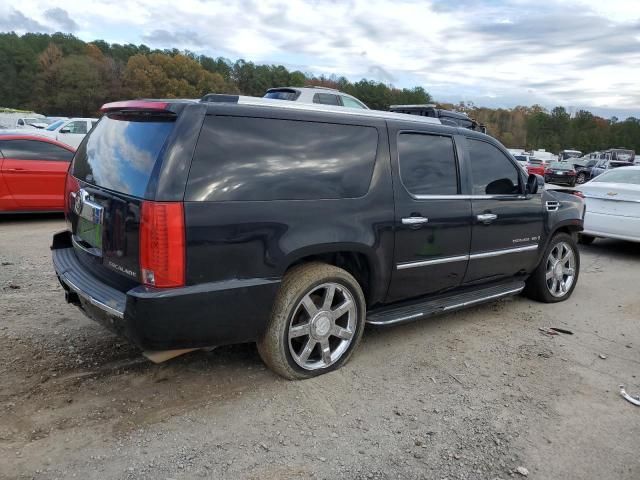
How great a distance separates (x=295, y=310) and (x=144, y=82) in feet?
271

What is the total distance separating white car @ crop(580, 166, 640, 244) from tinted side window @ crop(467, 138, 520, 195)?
13.7 ft

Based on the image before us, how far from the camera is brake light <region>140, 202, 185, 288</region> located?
281cm

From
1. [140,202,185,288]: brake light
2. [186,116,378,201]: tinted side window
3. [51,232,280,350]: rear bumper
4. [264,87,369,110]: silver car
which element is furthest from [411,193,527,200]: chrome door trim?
[264,87,369,110]: silver car

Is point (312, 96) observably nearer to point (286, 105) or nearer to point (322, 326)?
point (286, 105)

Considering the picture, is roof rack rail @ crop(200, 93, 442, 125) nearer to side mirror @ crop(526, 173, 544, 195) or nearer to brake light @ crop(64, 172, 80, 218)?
brake light @ crop(64, 172, 80, 218)

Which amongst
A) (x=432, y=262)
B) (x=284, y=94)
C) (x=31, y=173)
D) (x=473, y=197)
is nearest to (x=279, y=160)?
(x=432, y=262)

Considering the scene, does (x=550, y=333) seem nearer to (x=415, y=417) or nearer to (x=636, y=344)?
(x=636, y=344)

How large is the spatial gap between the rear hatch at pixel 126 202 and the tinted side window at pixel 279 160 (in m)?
0.23

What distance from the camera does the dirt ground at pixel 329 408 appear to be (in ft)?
8.97

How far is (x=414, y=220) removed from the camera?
3.90 metres

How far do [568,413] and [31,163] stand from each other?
845cm

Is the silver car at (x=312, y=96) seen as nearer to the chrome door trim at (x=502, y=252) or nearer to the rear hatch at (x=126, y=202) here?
the chrome door trim at (x=502, y=252)

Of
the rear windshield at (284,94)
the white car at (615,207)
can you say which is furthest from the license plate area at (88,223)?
the rear windshield at (284,94)

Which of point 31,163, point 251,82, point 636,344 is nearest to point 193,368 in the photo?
point 636,344
